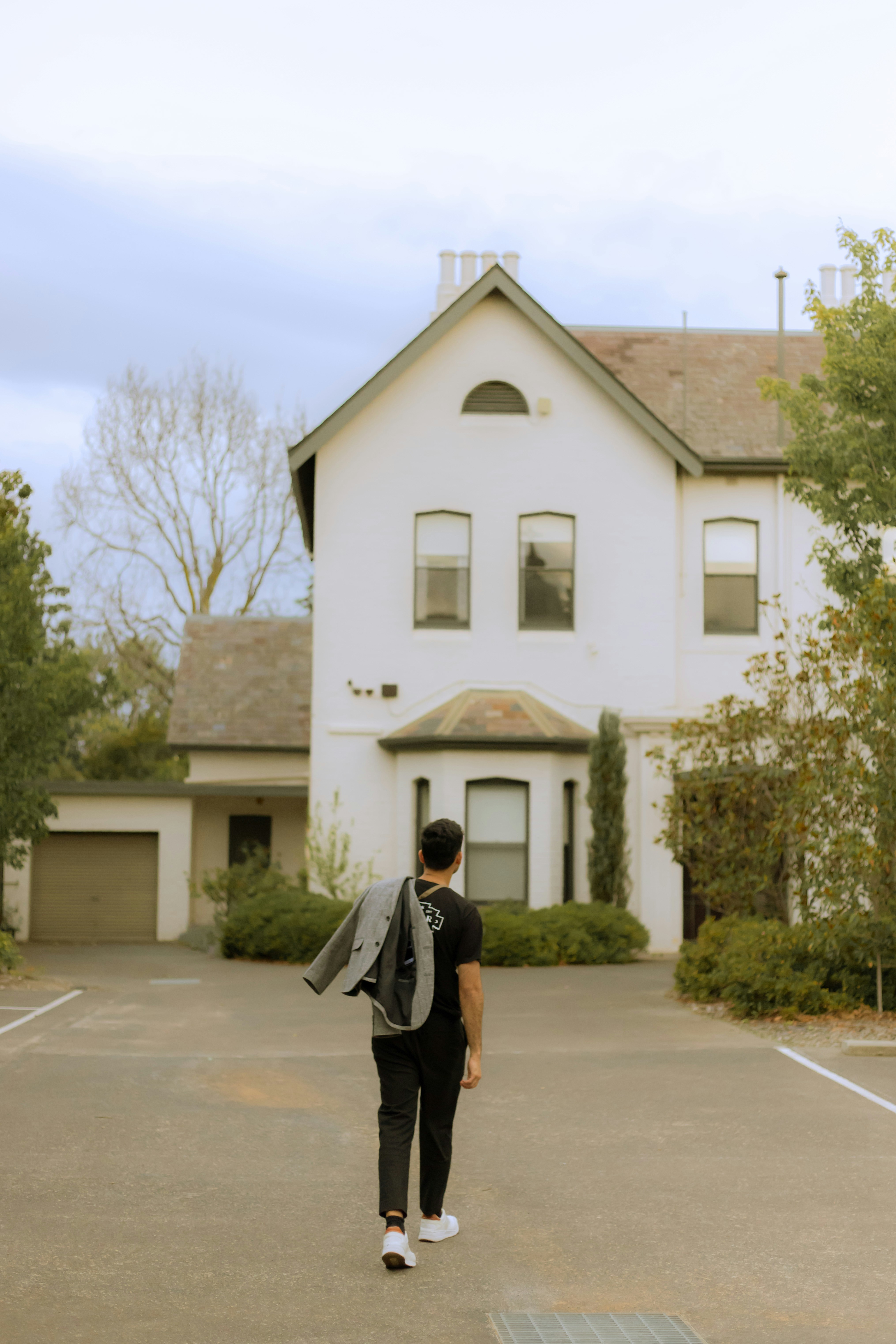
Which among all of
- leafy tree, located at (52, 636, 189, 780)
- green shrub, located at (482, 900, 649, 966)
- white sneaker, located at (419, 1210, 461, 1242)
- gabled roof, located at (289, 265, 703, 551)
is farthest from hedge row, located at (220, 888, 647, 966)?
white sneaker, located at (419, 1210, 461, 1242)

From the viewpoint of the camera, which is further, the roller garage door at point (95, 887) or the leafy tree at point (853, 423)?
the roller garage door at point (95, 887)

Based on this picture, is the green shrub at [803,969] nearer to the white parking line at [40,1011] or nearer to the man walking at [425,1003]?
the white parking line at [40,1011]

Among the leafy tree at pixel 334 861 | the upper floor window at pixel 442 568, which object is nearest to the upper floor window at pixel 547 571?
the upper floor window at pixel 442 568

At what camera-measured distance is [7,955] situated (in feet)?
56.6

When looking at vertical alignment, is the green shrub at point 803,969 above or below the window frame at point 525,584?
below

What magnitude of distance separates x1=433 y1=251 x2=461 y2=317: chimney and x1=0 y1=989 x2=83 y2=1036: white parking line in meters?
15.1

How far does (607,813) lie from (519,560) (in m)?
4.28

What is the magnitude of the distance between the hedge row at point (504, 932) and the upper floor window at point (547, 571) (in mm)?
4605

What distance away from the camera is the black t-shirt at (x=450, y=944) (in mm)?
6129

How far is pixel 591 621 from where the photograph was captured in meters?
23.0

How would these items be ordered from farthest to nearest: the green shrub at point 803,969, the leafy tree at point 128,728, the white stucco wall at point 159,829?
the leafy tree at point 128,728
the white stucco wall at point 159,829
the green shrub at point 803,969

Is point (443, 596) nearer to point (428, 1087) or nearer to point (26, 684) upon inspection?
point (26, 684)

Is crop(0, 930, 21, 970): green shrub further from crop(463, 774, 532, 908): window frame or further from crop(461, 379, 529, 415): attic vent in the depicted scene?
crop(461, 379, 529, 415): attic vent

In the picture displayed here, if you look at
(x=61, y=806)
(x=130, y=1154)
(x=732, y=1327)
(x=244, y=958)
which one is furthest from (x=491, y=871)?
(x=732, y=1327)
